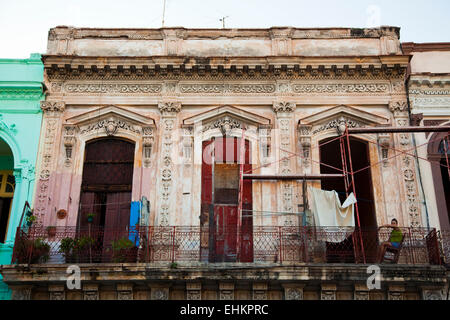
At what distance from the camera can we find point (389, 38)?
13227 millimetres

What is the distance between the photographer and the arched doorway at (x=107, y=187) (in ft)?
38.3

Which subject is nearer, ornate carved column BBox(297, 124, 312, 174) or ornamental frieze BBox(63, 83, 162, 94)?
ornate carved column BBox(297, 124, 312, 174)

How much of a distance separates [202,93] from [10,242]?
17.9ft

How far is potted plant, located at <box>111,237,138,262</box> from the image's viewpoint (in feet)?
34.4

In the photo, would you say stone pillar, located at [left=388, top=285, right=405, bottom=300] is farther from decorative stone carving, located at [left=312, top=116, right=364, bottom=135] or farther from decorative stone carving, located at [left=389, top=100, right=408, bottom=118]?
decorative stone carving, located at [left=389, top=100, right=408, bottom=118]

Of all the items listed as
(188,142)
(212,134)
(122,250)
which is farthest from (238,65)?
(122,250)

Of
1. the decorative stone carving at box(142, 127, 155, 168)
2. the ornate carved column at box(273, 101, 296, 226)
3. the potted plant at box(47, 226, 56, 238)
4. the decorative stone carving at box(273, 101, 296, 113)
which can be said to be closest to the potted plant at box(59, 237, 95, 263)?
the potted plant at box(47, 226, 56, 238)

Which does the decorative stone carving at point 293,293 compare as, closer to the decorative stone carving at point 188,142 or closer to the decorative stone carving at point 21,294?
the decorative stone carving at point 188,142

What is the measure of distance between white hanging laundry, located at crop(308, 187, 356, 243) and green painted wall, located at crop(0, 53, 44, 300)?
20.6ft

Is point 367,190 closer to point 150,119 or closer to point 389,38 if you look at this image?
point 389,38

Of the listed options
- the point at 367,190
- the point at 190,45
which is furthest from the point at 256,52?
the point at 367,190

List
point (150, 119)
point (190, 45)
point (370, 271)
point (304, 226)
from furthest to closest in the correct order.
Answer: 1. point (190, 45)
2. point (150, 119)
3. point (304, 226)
4. point (370, 271)

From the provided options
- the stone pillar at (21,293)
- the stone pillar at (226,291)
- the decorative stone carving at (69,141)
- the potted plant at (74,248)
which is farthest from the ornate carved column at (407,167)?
the stone pillar at (21,293)

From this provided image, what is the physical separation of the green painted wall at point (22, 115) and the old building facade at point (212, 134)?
269mm
